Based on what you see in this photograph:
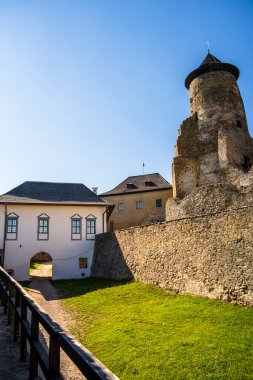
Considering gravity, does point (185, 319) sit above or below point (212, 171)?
below

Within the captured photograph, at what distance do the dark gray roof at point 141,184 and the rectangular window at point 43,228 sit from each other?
1294cm

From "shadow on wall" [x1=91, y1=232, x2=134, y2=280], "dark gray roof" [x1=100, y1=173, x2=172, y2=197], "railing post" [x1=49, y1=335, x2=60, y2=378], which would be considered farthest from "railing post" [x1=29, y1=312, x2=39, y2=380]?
"dark gray roof" [x1=100, y1=173, x2=172, y2=197]

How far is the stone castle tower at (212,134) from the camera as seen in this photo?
26703 millimetres

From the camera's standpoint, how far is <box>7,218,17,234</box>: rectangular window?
24016mm

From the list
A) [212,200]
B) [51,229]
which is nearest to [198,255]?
[212,200]

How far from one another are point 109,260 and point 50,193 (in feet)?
30.0

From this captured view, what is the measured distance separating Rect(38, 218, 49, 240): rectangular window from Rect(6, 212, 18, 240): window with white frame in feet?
6.01

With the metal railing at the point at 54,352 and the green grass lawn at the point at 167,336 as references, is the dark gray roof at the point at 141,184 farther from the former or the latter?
the metal railing at the point at 54,352

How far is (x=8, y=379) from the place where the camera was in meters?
3.99

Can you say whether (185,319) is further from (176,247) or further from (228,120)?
(228,120)

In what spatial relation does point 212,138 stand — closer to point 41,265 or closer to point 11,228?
point 11,228

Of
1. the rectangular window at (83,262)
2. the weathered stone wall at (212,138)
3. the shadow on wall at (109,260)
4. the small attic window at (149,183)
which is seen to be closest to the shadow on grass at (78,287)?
the shadow on wall at (109,260)

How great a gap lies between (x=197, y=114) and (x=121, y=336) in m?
26.1

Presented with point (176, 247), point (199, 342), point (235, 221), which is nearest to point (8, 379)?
point (199, 342)
